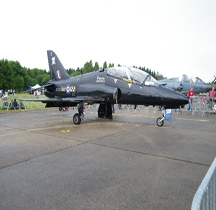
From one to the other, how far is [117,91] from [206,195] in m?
7.06

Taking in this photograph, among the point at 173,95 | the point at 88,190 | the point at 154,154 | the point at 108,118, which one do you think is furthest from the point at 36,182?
the point at 108,118

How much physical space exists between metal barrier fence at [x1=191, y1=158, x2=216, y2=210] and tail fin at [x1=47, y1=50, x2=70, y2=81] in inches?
454

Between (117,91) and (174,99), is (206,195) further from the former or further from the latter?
(117,91)

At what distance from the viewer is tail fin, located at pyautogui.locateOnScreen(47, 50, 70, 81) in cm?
1227

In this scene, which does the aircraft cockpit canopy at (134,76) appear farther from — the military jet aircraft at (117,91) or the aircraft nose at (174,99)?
the aircraft nose at (174,99)

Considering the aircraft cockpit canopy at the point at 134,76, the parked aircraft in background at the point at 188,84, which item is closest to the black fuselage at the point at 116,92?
the aircraft cockpit canopy at the point at 134,76

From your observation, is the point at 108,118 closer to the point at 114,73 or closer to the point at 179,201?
the point at 114,73

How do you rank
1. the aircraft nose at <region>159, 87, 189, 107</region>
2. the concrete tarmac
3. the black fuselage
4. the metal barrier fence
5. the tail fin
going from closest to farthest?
1. the metal barrier fence
2. the concrete tarmac
3. the aircraft nose at <region>159, 87, 189, 107</region>
4. the black fuselage
5. the tail fin

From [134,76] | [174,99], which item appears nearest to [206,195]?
[174,99]

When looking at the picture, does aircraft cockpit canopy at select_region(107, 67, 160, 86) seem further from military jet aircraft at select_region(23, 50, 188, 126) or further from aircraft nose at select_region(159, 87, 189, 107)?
aircraft nose at select_region(159, 87, 189, 107)

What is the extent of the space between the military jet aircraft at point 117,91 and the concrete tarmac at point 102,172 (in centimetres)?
214

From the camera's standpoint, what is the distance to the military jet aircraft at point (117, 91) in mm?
7586

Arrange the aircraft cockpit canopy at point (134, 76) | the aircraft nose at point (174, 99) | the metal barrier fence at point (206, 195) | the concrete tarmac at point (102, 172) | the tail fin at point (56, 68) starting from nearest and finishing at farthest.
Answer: the metal barrier fence at point (206, 195), the concrete tarmac at point (102, 172), the aircraft nose at point (174, 99), the aircraft cockpit canopy at point (134, 76), the tail fin at point (56, 68)

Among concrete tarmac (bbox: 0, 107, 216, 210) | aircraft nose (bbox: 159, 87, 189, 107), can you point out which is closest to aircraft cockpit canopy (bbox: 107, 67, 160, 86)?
aircraft nose (bbox: 159, 87, 189, 107)
